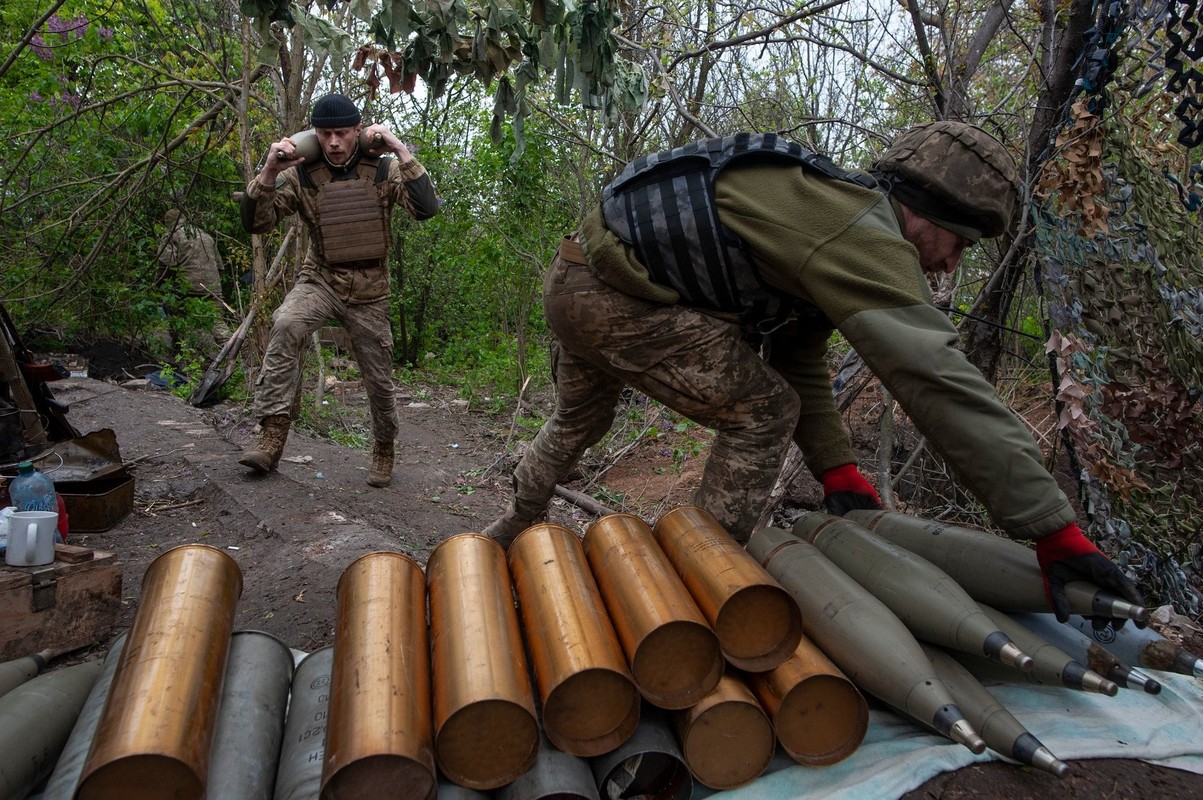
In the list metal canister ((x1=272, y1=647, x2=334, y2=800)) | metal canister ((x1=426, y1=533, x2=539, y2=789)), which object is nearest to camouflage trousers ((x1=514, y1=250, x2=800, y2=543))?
metal canister ((x1=426, y1=533, x2=539, y2=789))

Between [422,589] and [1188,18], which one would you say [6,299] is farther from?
[1188,18]

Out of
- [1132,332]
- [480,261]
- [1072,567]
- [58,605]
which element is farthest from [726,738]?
[480,261]

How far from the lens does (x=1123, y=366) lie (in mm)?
3090

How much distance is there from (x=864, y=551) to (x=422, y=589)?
4.41ft

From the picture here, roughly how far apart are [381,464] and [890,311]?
414 cm

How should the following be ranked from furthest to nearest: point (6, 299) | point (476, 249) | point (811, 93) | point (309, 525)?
point (476, 249)
point (6, 299)
point (811, 93)
point (309, 525)

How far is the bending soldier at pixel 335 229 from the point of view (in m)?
4.77

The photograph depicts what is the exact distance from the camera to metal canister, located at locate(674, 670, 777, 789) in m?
1.94

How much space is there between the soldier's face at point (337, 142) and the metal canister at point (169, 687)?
329cm

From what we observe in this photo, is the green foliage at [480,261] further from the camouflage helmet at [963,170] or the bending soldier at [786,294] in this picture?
the camouflage helmet at [963,170]

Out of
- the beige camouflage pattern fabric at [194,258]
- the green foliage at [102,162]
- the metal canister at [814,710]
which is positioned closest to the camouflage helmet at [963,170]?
the metal canister at [814,710]

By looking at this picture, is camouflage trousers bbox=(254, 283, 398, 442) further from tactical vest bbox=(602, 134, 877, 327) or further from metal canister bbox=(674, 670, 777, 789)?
metal canister bbox=(674, 670, 777, 789)

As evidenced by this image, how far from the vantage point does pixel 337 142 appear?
477 cm

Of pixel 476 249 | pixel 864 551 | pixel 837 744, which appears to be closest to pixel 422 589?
pixel 837 744
